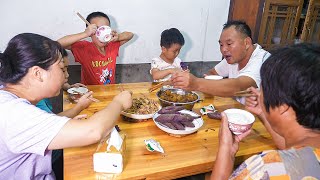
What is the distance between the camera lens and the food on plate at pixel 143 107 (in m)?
1.63

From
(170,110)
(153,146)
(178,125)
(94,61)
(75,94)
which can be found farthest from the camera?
(94,61)

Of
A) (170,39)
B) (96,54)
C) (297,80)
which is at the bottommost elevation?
(96,54)

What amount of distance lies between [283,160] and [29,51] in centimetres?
119

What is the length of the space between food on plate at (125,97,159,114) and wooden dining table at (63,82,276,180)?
70 mm

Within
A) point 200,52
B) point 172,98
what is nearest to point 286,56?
point 172,98

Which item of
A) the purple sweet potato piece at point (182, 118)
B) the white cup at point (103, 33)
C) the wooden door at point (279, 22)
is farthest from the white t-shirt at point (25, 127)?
the wooden door at point (279, 22)

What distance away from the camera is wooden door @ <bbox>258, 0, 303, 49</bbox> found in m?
3.63

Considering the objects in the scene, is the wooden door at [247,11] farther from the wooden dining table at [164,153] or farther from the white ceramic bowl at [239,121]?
the white ceramic bowl at [239,121]

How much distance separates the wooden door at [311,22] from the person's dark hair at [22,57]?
13.5 ft

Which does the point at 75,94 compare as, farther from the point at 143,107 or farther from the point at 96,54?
the point at 96,54

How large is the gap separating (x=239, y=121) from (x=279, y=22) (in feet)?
10.3

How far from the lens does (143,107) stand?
1681 mm

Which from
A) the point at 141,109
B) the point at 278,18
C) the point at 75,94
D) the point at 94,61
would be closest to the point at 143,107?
the point at 141,109

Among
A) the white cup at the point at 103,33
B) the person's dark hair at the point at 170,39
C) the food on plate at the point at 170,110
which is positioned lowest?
the food on plate at the point at 170,110
